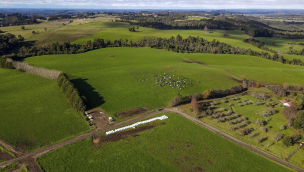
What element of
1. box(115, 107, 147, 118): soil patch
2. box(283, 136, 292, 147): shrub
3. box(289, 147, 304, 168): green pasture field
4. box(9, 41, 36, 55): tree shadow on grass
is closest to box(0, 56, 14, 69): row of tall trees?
box(9, 41, 36, 55): tree shadow on grass

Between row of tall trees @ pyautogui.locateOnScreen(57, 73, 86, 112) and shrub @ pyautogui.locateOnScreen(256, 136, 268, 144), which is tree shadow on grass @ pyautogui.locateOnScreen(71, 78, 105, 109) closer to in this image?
row of tall trees @ pyautogui.locateOnScreen(57, 73, 86, 112)

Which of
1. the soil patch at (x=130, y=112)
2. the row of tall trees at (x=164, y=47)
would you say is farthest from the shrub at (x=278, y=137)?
the row of tall trees at (x=164, y=47)

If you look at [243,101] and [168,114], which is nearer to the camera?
[168,114]

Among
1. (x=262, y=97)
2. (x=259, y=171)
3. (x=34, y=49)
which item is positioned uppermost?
(x=34, y=49)

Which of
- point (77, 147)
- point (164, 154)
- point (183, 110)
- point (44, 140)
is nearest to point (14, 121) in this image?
point (44, 140)

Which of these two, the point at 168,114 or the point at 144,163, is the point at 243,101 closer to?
the point at 168,114

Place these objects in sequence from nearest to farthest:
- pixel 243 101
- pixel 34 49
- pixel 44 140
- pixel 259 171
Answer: pixel 259 171
pixel 44 140
pixel 243 101
pixel 34 49

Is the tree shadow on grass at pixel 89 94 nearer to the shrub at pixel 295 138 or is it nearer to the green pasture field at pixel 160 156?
the green pasture field at pixel 160 156

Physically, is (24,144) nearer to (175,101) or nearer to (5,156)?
(5,156)
